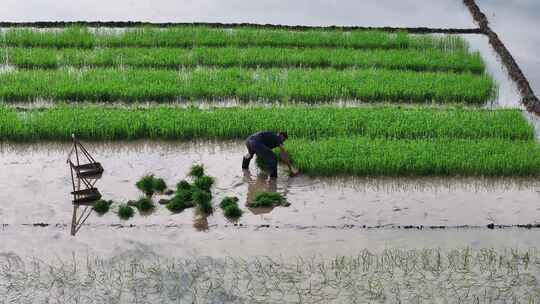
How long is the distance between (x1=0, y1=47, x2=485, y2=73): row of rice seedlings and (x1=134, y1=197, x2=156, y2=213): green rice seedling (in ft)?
14.1

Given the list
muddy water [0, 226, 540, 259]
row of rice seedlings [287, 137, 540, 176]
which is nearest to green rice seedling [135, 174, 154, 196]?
muddy water [0, 226, 540, 259]

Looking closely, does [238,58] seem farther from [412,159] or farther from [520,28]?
[520,28]

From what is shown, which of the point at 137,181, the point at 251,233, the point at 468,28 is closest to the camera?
the point at 251,233

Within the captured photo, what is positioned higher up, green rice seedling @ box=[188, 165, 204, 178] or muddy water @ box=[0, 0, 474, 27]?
muddy water @ box=[0, 0, 474, 27]

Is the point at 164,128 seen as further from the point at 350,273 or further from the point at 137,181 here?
the point at 350,273

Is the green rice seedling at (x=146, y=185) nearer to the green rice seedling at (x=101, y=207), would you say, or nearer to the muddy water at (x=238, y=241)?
the green rice seedling at (x=101, y=207)

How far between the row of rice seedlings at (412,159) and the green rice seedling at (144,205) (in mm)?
1717

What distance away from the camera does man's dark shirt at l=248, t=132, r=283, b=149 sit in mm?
9470

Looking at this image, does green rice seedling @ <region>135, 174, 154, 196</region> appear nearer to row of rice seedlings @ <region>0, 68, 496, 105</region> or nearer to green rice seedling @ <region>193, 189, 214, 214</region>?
green rice seedling @ <region>193, 189, 214, 214</region>

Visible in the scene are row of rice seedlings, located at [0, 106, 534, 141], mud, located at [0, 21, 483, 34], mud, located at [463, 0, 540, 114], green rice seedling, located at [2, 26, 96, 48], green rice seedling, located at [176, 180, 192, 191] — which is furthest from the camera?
mud, located at [0, 21, 483, 34]

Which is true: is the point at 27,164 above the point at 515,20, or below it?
below

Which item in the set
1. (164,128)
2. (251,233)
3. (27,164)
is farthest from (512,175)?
(27,164)

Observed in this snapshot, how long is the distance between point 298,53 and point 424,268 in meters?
6.07

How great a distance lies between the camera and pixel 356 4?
650 inches
